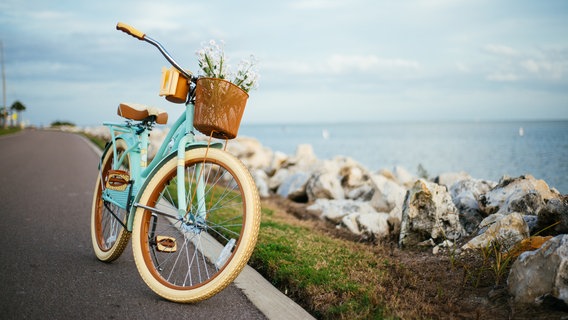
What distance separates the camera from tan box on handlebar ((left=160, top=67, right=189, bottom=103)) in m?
3.47

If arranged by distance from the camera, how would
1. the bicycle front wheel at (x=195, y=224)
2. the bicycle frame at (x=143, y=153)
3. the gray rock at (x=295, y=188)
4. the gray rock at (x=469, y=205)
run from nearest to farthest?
the bicycle front wheel at (x=195, y=224) → the bicycle frame at (x=143, y=153) → the gray rock at (x=469, y=205) → the gray rock at (x=295, y=188)

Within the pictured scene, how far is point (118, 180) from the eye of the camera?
4.14 metres

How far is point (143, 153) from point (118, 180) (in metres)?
0.33

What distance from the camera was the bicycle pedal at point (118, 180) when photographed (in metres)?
4.11

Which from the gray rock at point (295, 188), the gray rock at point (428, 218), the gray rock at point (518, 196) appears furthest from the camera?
the gray rock at point (295, 188)

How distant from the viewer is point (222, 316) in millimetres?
3205

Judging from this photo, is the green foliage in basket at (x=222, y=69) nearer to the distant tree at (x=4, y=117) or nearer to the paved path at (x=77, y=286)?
the paved path at (x=77, y=286)

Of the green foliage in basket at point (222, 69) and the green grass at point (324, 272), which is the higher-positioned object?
the green foliage in basket at point (222, 69)

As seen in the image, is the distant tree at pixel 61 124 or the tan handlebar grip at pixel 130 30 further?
the distant tree at pixel 61 124

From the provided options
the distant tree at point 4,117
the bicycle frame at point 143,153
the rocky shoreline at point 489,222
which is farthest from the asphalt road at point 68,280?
the distant tree at point 4,117

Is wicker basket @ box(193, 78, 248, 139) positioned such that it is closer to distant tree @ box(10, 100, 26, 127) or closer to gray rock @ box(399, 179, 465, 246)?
gray rock @ box(399, 179, 465, 246)

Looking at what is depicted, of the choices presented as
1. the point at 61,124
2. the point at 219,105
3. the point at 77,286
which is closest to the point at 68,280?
the point at 77,286

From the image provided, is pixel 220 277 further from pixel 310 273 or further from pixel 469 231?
pixel 469 231

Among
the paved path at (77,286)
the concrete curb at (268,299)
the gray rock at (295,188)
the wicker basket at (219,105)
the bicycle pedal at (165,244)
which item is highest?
the wicker basket at (219,105)
